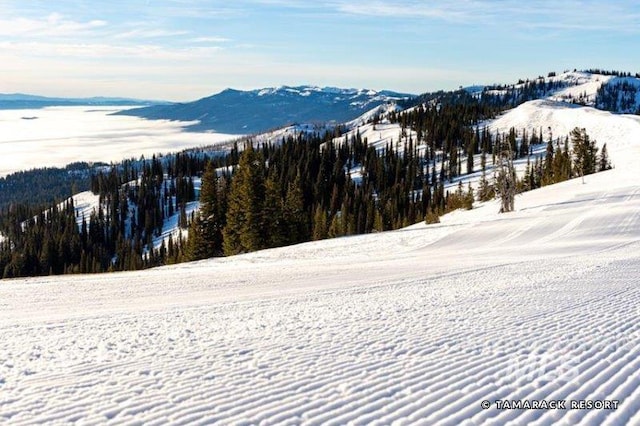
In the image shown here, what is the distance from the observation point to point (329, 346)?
1010 cm

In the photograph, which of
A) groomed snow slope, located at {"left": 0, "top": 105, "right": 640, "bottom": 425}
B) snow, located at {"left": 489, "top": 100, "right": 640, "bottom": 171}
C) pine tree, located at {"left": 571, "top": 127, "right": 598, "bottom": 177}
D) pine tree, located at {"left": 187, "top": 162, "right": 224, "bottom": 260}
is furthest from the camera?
snow, located at {"left": 489, "top": 100, "right": 640, "bottom": 171}

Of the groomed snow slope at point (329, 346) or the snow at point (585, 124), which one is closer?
the groomed snow slope at point (329, 346)

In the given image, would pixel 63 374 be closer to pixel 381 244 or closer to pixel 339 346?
pixel 339 346

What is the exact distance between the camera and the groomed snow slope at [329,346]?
22.8 ft

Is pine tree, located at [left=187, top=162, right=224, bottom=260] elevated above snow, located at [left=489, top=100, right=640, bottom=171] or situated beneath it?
situated beneath

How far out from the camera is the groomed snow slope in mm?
6945

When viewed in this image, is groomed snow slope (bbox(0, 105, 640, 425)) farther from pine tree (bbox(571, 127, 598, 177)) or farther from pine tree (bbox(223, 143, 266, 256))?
pine tree (bbox(571, 127, 598, 177))

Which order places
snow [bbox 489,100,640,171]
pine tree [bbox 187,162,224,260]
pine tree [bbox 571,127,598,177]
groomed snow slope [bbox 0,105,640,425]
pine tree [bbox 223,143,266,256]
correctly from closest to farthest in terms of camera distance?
groomed snow slope [bbox 0,105,640,425], pine tree [bbox 223,143,266,256], pine tree [bbox 187,162,224,260], pine tree [bbox 571,127,598,177], snow [bbox 489,100,640,171]

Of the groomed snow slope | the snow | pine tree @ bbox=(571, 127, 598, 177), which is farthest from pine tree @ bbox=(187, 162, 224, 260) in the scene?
the snow

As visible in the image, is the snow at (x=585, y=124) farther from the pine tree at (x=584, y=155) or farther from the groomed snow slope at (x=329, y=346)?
the groomed snow slope at (x=329, y=346)

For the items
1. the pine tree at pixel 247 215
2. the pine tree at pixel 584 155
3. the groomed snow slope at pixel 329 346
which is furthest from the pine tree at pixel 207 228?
the pine tree at pixel 584 155

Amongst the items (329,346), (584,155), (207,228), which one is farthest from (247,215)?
(584,155)

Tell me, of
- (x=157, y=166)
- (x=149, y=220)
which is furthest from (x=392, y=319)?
(x=157, y=166)

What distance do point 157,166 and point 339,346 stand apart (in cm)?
17430
